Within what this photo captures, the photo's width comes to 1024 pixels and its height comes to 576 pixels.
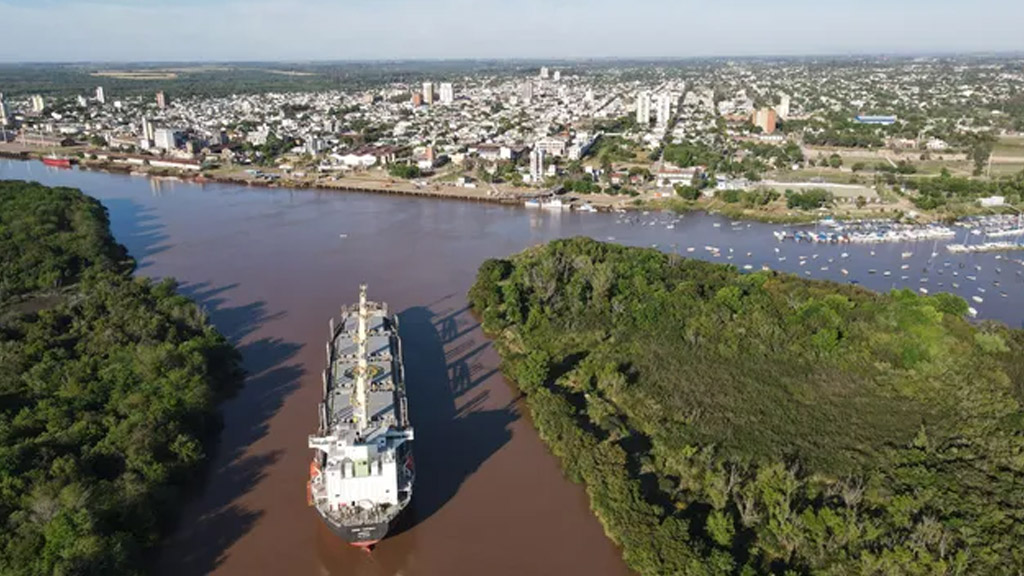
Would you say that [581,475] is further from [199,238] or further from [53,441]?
[199,238]

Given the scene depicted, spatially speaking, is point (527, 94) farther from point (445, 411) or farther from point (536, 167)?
point (445, 411)

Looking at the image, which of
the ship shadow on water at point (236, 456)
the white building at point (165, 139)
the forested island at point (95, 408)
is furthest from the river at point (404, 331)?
the white building at point (165, 139)

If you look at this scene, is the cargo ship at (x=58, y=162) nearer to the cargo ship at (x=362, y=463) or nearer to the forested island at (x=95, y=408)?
the forested island at (x=95, y=408)

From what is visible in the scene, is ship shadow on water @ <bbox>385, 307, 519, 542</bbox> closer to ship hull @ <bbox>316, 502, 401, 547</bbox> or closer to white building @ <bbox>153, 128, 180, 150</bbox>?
ship hull @ <bbox>316, 502, 401, 547</bbox>

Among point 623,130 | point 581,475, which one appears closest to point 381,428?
point 581,475

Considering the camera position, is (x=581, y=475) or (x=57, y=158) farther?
(x=57, y=158)

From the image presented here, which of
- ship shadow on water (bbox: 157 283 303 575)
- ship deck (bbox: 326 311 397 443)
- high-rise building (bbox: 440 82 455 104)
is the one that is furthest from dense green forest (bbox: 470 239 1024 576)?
high-rise building (bbox: 440 82 455 104)

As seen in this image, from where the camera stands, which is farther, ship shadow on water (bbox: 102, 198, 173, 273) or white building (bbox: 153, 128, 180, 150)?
white building (bbox: 153, 128, 180, 150)
